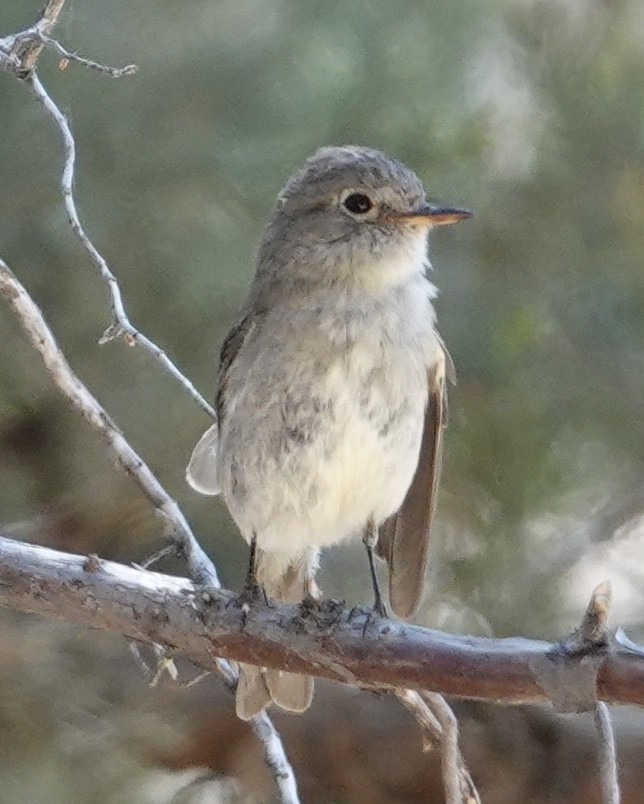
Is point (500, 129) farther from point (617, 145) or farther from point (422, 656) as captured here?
point (422, 656)

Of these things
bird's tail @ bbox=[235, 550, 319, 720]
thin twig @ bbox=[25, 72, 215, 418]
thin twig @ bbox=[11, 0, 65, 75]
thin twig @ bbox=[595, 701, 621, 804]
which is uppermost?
thin twig @ bbox=[11, 0, 65, 75]

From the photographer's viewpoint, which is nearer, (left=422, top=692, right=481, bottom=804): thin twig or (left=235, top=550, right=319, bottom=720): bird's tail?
(left=422, top=692, right=481, bottom=804): thin twig

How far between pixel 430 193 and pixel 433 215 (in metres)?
0.21

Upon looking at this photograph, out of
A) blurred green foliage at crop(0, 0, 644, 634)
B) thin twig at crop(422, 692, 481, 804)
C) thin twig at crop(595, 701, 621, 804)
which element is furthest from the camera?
blurred green foliage at crop(0, 0, 644, 634)

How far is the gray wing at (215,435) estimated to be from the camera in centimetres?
147

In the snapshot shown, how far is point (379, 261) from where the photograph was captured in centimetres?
143

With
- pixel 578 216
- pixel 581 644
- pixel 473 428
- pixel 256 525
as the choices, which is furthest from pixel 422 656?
pixel 578 216

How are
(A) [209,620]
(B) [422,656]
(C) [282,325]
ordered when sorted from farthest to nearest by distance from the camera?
1. (C) [282,325]
2. (A) [209,620]
3. (B) [422,656]

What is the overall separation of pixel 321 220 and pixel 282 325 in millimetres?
142

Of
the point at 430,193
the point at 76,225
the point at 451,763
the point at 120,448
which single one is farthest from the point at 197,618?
the point at 430,193

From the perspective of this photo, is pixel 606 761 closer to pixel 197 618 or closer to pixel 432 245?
pixel 197 618

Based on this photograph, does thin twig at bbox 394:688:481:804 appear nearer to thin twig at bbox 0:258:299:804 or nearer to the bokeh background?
thin twig at bbox 0:258:299:804

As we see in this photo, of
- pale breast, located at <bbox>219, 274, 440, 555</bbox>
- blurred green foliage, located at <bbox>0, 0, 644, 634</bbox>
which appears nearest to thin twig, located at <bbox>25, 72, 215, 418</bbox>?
pale breast, located at <bbox>219, 274, 440, 555</bbox>

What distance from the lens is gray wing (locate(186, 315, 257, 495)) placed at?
57.7 inches
